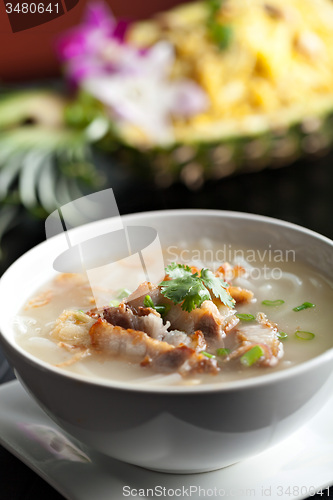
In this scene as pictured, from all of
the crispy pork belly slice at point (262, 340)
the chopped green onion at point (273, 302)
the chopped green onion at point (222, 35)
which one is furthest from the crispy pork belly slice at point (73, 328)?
the chopped green onion at point (222, 35)

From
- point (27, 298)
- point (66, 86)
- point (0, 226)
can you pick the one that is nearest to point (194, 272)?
point (27, 298)

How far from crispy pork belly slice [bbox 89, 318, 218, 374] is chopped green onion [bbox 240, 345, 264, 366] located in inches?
2.8

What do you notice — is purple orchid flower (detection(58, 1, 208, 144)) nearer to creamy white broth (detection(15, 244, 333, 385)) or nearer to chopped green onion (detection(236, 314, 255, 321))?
creamy white broth (detection(15, 244, 333, 385))

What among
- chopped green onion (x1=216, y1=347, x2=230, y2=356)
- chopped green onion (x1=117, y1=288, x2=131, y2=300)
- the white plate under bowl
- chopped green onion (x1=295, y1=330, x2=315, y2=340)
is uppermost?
chopped green onion (x1=216, y1=347, x2=230, y2=356)

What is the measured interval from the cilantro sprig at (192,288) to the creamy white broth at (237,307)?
12cm

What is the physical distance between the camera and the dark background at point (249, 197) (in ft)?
12.0

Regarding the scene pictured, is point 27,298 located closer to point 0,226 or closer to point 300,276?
point 300,276

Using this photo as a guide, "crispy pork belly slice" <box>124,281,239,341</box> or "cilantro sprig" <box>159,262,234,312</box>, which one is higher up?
"cilantro sprig" <box>159,262,234,312</box>

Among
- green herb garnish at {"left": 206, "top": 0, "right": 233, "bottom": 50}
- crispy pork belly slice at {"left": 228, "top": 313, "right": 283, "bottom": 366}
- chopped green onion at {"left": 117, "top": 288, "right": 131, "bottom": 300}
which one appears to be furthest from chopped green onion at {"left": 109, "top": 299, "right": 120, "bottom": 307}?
green herb garnish at {"left": 206, "top": 0, "right": 233, "bottom": 50}

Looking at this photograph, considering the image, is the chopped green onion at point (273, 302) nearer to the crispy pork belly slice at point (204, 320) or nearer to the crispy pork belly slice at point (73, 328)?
the crispy pork belly slice at point (204, 320)

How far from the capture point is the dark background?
3.66 meters

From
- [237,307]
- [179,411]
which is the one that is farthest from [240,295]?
[179,411]

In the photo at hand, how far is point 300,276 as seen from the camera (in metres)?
2.28

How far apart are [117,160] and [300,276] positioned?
195 cm
